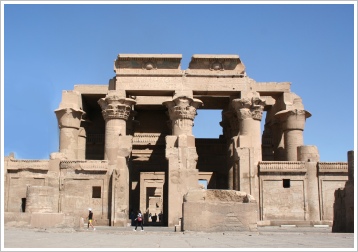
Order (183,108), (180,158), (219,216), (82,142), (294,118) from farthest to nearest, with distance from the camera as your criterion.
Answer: (82,142), (294,118), (183,108), (180,158), (219,216)

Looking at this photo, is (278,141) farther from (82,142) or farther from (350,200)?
(350,200)

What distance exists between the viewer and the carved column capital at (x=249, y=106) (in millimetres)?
24594

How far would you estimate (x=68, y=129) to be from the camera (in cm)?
2570

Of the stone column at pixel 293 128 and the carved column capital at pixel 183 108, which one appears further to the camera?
the stone column at pixel 293 128

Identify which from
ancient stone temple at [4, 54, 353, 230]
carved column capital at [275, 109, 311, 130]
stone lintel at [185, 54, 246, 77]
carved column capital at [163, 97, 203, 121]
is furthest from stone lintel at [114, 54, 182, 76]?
carved column capital at [275, 109, 311, 130]

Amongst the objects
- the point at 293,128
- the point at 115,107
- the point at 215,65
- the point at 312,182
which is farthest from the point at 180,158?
the point at 293,128

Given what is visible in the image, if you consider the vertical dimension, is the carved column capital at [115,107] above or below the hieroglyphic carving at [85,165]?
above

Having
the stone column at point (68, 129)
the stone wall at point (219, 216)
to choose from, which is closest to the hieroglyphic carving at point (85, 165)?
the stone column at point (68, 129)

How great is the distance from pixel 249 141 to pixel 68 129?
28.8 ft

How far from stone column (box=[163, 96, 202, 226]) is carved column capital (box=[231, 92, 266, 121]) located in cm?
219

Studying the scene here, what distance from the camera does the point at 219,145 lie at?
29.9m

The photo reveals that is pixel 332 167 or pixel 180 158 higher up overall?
pixel 180 158

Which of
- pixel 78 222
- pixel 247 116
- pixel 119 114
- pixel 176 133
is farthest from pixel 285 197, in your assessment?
pixel 78 222

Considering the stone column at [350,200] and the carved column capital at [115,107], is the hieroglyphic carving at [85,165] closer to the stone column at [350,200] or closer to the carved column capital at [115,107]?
the carved column capital at [115,107]
